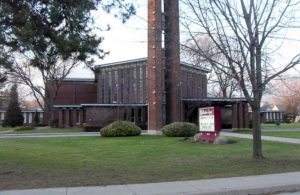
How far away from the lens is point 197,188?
37.3 ft

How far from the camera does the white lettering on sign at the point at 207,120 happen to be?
28234 mm

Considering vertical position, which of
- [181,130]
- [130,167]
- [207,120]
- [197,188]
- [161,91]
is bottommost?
[197,188]

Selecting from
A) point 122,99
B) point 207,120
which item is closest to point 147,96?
point 122,99

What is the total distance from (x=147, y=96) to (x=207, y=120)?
20682 mm

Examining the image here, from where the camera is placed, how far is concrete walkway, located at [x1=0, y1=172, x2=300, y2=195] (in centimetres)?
1092

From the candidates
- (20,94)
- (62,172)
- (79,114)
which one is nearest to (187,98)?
(79,114)

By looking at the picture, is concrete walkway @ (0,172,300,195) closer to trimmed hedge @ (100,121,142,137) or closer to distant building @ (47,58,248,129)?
trimmed hedge @ (100,121,142,137)

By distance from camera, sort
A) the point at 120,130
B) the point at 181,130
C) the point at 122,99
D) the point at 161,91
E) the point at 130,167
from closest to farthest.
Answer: the point at 130,167 < the point at 181,130 < the point at 120,130 < the point at 161,91 < the point at 122,99

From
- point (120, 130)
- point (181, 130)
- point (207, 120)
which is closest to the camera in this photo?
point (207, 120)

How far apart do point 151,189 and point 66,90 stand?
63291 millimetres

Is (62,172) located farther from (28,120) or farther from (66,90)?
(28,120)

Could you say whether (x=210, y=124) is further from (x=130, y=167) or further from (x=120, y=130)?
(x=130, y=167)

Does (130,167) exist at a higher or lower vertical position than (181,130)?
lower

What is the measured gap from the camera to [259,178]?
13.0 m
